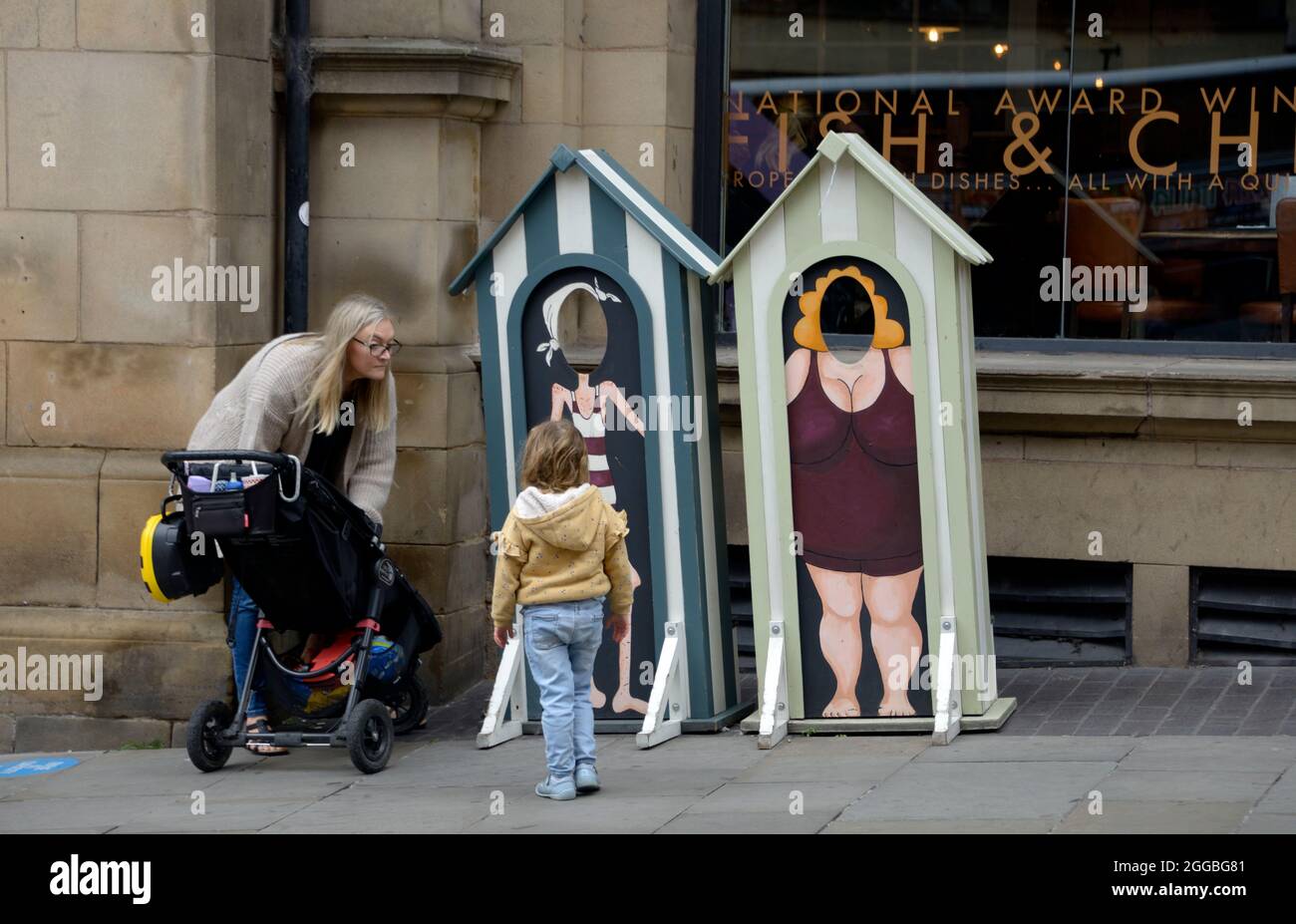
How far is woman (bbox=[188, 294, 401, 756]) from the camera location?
741cm

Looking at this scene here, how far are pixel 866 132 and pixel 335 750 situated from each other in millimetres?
3888

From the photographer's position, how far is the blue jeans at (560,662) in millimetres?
6742

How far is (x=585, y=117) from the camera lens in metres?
9.36

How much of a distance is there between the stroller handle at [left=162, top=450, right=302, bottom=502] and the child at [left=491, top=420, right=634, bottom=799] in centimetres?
80

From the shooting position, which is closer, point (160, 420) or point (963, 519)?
point (963, 519)

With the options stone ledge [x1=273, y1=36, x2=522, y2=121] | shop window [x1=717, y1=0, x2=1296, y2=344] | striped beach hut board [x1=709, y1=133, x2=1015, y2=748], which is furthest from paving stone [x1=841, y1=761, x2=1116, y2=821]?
stone ledge [x1=273, y1=36, x2=522, y2=121]

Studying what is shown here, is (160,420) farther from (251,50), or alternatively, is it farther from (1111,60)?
(1111,60)

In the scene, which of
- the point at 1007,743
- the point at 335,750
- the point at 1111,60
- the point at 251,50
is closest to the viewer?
the point at 1007,743

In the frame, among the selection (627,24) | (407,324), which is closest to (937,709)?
(407,324)

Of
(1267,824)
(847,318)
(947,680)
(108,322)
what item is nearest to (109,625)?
(108,322)

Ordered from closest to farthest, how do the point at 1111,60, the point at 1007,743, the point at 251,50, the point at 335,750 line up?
1. the point at 1007,743
2. the point at 335,750
3. the point at 251,50
4. the point at 1111,60

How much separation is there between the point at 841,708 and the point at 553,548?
61.2 inches

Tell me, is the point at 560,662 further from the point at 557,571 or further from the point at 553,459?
the point at 553,459

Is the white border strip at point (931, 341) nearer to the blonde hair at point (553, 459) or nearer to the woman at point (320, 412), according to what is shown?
the blonde hair at point (553, 459)
